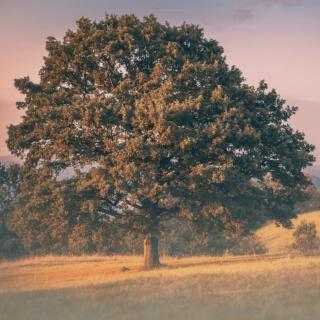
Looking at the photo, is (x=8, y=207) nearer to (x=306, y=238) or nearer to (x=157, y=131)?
(x=306, y=238)

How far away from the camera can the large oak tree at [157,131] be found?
116 feet

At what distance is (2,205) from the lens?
73.4m

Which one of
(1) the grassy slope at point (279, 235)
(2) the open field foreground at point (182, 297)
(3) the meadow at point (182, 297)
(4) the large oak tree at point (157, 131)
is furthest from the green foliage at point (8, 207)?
(2) the open field foreground at point (182, 297)

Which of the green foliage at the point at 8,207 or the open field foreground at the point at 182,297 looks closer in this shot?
the open field foreground at the point at 182,297

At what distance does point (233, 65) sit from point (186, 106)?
7.33 m

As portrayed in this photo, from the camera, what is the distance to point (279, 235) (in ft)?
278

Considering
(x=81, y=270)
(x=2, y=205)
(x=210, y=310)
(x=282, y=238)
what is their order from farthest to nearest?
(x=282, y=238) → (x=2, y=205) → (x=81, y=270) → (x=210, y=310)

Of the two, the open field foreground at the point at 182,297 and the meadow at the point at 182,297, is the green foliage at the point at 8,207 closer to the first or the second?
the meadow at the point at 182,297

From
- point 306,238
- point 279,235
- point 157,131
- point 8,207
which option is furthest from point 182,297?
point 279,235

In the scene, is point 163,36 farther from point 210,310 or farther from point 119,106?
point 210,310

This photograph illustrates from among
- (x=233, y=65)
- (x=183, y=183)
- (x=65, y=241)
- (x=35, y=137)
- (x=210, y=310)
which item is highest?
(x=233, y=65)

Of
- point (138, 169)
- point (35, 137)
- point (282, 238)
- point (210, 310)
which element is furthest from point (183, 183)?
point (282, 238)

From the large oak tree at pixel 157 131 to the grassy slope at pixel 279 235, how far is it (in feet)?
123

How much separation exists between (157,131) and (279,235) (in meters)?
54.5
